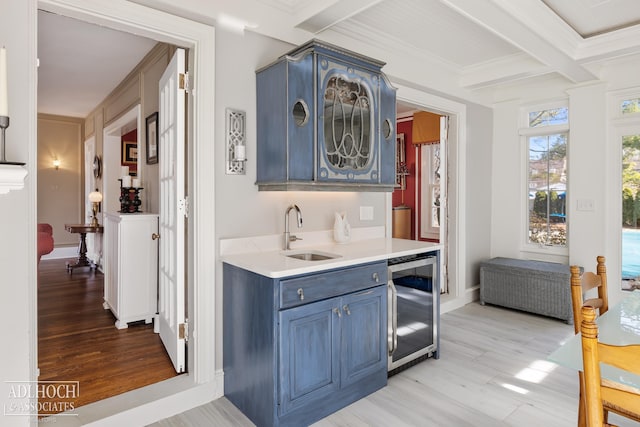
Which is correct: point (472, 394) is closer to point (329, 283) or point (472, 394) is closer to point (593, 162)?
point (329, 283)

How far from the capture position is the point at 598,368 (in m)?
1.02

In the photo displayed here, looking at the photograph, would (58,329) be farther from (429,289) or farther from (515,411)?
(515,411)

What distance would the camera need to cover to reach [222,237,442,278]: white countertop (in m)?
2.06

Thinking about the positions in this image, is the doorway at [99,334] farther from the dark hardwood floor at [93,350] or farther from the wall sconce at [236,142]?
the wall sconce at [236,142]

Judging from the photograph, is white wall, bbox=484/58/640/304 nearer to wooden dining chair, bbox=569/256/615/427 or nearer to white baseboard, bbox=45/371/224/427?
wooden dining chair, bbox=569/256/615/427

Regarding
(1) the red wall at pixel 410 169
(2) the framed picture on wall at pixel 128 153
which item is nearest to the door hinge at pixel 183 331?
(2) the framed picture on wall at pixel 128 153

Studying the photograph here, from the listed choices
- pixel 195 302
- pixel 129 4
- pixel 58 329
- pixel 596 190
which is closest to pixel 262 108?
pixel 129 4

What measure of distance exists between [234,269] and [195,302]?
0.33 m

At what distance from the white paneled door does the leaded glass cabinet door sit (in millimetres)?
889

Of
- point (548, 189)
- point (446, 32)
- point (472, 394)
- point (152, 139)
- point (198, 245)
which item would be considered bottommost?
point (472, 394)

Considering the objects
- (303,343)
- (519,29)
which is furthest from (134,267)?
(519,29)

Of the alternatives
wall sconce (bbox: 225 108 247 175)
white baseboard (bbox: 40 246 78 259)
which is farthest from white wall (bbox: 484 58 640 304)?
white baseboard (bbox: 40 246 78 259)

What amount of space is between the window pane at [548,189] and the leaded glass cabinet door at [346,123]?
2.77 metres

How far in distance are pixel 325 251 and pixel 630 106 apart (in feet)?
11.5
